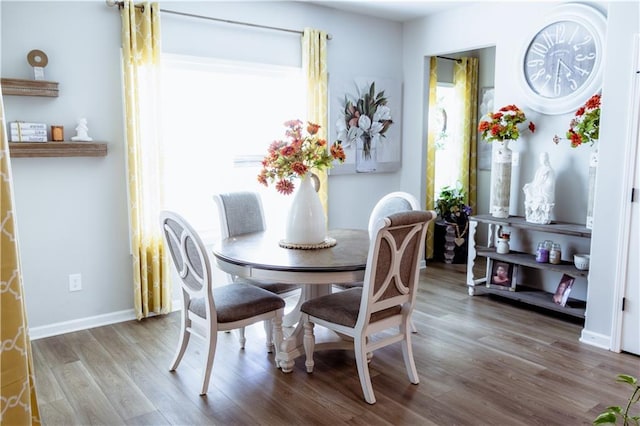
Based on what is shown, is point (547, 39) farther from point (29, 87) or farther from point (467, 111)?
point (29, 87)

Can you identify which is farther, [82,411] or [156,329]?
[156,329]

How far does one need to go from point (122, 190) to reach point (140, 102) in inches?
26.0

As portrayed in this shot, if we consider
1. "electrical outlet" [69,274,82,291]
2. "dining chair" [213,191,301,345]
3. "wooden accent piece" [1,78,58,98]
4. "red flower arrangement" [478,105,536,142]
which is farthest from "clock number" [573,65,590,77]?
"electrical outlet" [69,274,82,291]

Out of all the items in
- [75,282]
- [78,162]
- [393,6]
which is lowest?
[75,282]

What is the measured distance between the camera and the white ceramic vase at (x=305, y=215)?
117 inches

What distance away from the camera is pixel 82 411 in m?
2.47

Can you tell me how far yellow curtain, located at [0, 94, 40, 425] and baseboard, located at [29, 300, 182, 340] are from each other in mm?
2298

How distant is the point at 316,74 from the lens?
4.56 m

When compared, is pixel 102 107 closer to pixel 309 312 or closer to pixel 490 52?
pixel 309 312

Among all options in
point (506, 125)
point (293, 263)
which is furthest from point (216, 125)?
point (506, 125)

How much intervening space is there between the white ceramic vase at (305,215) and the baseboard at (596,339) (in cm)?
197

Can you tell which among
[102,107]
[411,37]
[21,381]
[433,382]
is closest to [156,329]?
[102,107]

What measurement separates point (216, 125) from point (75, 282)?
1628 mm

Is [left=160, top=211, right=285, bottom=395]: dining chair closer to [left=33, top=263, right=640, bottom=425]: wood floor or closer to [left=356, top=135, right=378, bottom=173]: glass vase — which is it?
[left=33, top=263, right=640, bottom=425]: wood floor
